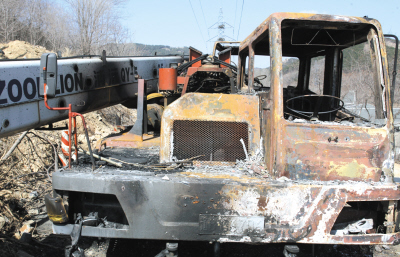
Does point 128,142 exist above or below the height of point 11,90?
below

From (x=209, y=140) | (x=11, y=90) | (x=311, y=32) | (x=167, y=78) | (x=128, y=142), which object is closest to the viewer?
(x=11, y=90)

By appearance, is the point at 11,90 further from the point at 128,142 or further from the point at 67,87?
the point at 128,142

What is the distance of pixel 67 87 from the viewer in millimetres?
4027

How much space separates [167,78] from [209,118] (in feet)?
5.38

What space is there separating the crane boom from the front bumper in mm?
1311

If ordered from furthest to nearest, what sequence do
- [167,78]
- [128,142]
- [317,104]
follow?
1. [167,78]
2. [128,142]
3. [317,104]

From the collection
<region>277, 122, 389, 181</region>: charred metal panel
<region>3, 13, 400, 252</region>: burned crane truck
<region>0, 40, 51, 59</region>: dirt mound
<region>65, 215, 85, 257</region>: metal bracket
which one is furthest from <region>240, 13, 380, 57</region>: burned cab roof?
<region>0, 40, 51, 59</region>: dirt mound

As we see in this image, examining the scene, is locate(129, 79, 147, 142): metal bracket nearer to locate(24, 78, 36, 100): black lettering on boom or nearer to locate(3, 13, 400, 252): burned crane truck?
locate(3, 13, 400, 252): burned crane truck

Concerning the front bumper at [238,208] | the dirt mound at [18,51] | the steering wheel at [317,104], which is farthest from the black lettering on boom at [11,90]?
the dirt mound at [18,51]

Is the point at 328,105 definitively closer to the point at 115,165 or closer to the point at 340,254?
the point at 340,254

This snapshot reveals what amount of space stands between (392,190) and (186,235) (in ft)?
6.01

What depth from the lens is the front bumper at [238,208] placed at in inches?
109

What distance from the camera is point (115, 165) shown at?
3.36m

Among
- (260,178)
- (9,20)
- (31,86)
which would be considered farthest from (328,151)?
(9,20)
